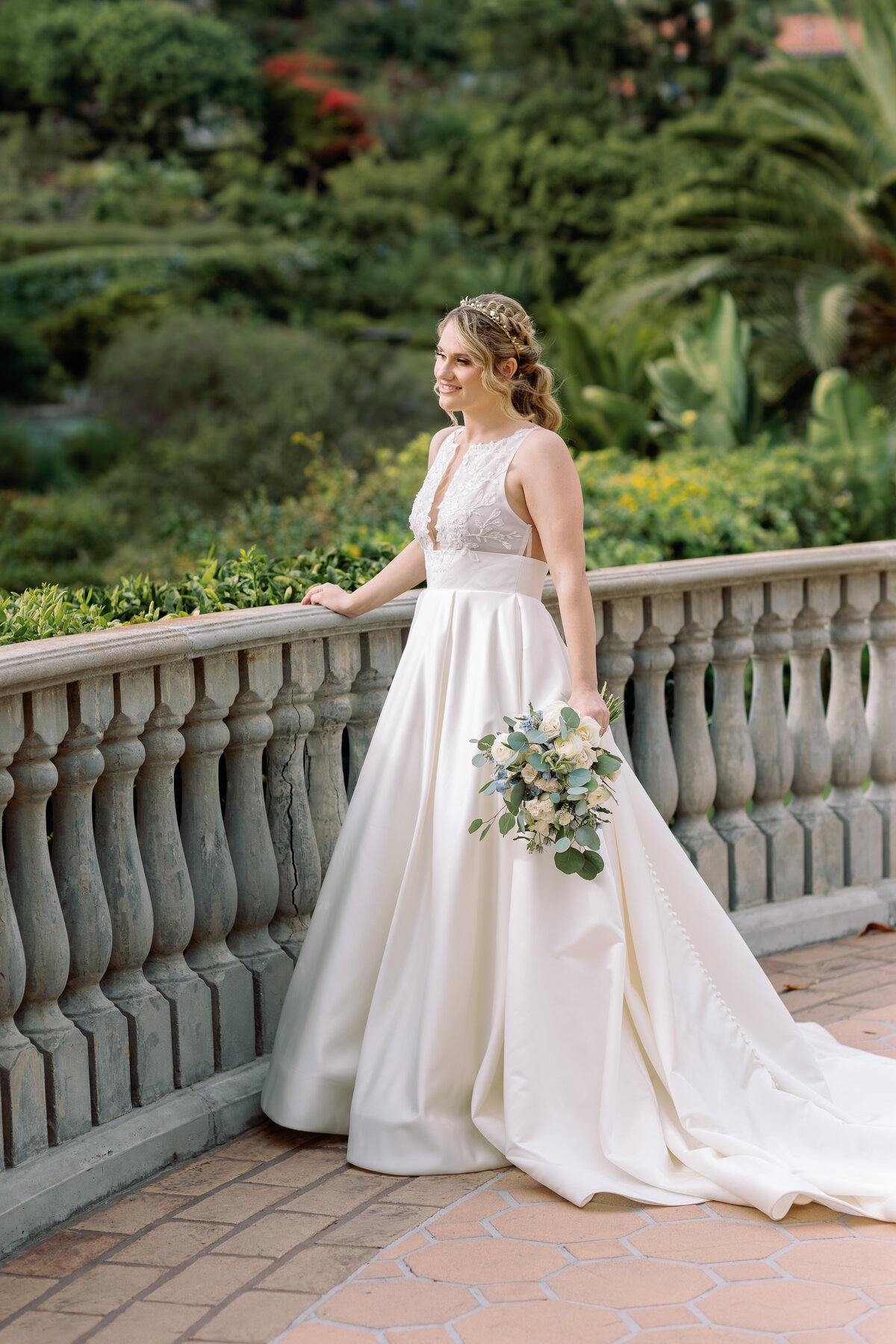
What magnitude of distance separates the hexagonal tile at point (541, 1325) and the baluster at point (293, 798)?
1.23 meters

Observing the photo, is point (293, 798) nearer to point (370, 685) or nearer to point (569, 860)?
point (370, 685)

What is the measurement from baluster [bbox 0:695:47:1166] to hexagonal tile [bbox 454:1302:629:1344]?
38.9 inches

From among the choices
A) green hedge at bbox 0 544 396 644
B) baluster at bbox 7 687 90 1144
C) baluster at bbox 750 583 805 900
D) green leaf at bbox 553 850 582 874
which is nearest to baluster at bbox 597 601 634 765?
baluster at bbox 750 583 805 900

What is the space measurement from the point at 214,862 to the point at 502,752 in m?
0.77

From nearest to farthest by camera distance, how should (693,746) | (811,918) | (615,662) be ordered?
1. (615,662)
2. (693,746)
3. (811,918)

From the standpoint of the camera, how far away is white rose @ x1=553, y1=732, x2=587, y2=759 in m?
3.05

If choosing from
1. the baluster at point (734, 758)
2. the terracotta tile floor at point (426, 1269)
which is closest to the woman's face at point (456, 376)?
the baluster at point (734, 758)

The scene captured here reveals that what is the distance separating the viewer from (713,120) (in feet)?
75.3

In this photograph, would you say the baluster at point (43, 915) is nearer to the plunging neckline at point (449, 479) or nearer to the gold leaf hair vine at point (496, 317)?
the plunging neckline at point (449, 479)

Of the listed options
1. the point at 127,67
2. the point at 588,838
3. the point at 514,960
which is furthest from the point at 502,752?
the point at 127,67

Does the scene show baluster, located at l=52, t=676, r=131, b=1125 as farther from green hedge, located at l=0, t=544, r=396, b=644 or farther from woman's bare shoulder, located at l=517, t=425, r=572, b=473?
woman's bare shoulder, located at l=517, t=425, r=572, b=473

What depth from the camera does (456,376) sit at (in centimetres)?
337

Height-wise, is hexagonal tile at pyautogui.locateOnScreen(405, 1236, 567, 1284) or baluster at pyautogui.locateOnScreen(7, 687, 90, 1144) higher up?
baluster at pyautogui.locateOnScreen(7, 687, 90, 1144)

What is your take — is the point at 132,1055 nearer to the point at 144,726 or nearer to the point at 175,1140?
the point at 175,1140
